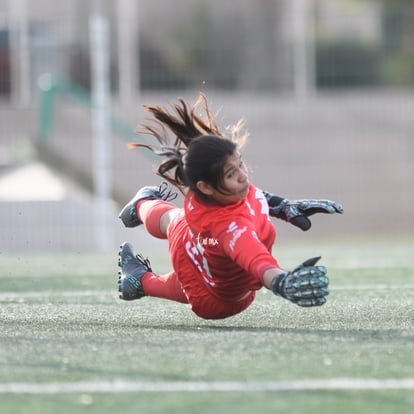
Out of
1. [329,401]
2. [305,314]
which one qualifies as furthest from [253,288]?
[329,401]

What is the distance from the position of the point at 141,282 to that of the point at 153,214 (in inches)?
13.6

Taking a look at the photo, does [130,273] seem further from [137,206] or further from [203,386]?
[203,386]

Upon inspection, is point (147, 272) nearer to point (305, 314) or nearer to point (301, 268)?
point (305, 314)

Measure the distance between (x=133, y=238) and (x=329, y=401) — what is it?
9.84 m

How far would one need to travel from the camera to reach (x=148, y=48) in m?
17.6

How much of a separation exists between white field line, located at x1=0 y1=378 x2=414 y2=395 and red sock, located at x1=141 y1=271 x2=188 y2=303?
67.3 inches

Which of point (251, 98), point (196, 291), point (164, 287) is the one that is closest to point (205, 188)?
point (196, 291)

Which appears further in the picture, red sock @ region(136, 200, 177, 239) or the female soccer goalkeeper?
red sock @ region(136, 200, 177, 239)

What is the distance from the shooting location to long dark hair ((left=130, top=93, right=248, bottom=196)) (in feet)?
14.6

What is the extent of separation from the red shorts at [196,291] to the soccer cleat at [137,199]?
1.94 feet

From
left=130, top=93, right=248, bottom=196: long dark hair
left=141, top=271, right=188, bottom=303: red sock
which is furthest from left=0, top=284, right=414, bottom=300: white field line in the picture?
left=130, top=93, right=248, bottom=196: long dark hair

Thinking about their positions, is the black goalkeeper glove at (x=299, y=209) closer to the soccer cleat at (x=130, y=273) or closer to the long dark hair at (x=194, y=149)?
the long dark hair at (x=194, y=149)

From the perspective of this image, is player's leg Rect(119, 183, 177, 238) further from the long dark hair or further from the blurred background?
the blurred background

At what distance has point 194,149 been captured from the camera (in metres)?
4.53
